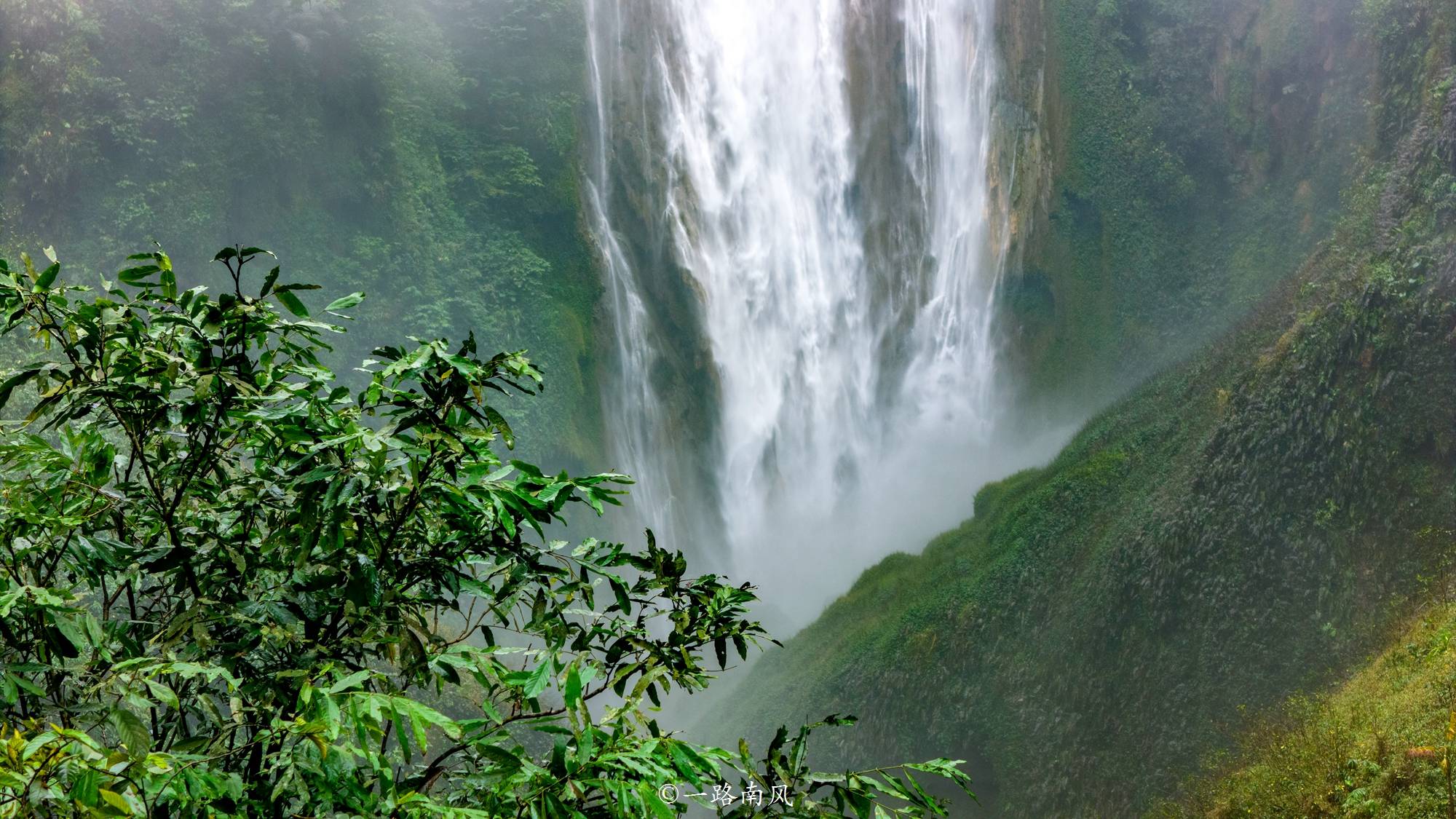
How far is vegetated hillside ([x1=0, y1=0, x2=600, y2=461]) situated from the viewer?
1397 cm

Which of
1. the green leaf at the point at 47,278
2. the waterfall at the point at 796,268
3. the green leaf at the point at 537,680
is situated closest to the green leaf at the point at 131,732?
the green leaf at the point at 537,680

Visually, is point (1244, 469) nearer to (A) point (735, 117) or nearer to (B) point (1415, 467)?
(B) point (1415, 467)

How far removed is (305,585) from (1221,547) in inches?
467

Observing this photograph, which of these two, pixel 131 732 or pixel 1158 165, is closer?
pixel 131 732

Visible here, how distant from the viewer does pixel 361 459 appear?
210 centimetres

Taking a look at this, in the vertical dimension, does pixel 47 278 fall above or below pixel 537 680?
above

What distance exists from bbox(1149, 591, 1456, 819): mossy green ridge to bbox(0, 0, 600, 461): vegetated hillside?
12639mm

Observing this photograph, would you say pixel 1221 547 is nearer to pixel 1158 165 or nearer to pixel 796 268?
pixel 796 268

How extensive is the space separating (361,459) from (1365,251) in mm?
14529

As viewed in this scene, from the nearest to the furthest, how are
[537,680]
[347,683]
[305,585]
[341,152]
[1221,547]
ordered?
[347,683]
[537,680]
[305,585]
[1221,547]
[341,152]

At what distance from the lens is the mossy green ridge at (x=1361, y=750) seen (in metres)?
6.25

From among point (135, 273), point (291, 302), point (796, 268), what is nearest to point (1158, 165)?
point (796, 268)

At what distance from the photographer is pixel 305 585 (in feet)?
7.40

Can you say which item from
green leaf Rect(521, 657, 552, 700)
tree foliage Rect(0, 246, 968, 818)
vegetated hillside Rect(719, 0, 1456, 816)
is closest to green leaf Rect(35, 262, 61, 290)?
tree foliage Rect(0, 246, 968, 818)
